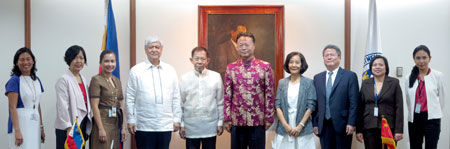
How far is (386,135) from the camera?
3195mm

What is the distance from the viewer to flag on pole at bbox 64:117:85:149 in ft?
9.61

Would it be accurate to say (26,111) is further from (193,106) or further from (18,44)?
(193,106)

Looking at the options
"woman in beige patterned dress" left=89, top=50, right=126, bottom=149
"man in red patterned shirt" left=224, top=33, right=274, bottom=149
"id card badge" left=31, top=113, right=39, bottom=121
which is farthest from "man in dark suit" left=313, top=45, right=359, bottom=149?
"id card badge" left=31, top=113, right=39, bottom=121

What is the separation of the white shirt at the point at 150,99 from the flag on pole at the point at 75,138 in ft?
1.57

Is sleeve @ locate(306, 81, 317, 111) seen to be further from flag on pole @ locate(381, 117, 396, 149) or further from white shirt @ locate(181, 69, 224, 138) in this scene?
white shirt @ locate(181, 69, 224, 138)

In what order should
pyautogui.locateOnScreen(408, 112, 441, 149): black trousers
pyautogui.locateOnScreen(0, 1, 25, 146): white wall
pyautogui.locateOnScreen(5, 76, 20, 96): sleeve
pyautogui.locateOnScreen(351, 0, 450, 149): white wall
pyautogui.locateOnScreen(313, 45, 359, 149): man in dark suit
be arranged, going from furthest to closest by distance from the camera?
1. pyautogui.locateOnScreen(351, 0, 450, 149): white wall
2. pyautogui.locateOnScreen(0, 1, 25, 146): white wall
3. pyautogui.locateOnScreen(408, 112, 441, 149): black trousers
4. pyautogui.locateOnScreen(313, 45, 359, 149): man in dark suit
5. pyautogui.locateOnScreen(5, 76, 20, 96): sleeve

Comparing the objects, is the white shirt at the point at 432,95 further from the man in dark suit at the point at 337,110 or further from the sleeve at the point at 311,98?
the sleeve at the point at 311,98

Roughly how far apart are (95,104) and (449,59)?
4.25m

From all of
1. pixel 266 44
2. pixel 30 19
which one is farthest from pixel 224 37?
pixel 30 19

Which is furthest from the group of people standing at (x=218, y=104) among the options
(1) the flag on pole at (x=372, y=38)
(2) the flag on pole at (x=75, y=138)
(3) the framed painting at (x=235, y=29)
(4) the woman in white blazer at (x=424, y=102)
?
(3) the framed painting at (x=235, y=29)

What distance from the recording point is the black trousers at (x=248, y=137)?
334 centimetres

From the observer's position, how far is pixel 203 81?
136 inches

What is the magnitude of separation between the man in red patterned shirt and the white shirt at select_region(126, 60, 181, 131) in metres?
0.56

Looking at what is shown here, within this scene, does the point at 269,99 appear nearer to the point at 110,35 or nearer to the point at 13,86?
the point at 110,35
